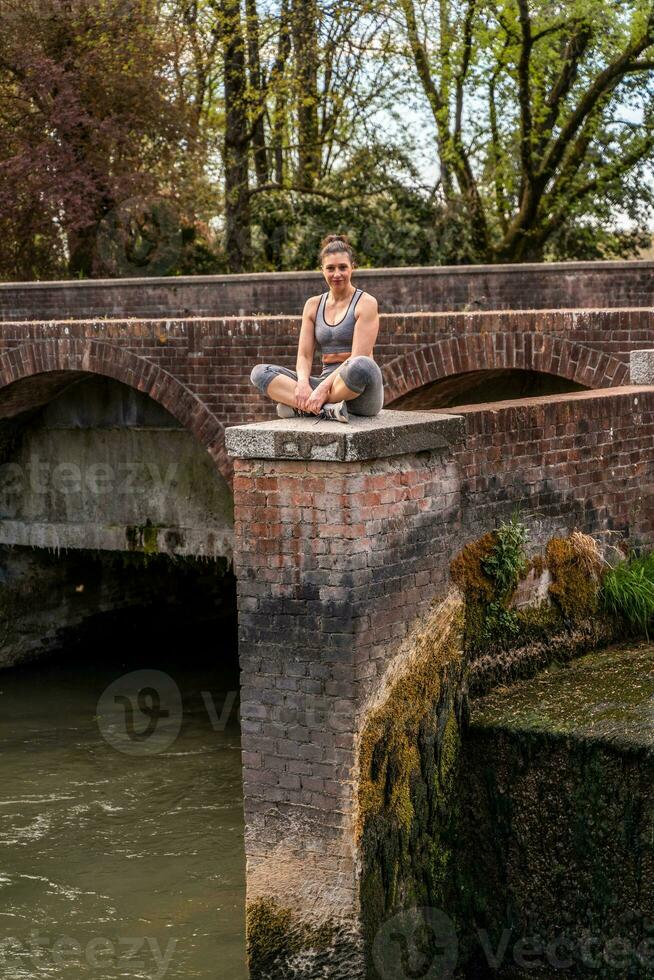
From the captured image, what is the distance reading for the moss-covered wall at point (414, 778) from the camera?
5953 millimetres

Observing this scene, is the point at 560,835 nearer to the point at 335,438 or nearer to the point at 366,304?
the point at 335,438

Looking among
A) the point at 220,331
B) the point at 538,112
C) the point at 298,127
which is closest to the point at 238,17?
the point at 298,127

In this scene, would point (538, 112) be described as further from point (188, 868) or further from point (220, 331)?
point (188, 868)

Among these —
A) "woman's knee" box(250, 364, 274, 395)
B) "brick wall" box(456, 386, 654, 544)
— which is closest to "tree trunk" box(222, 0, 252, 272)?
"brick wall" box(456, 386, 654, 544)

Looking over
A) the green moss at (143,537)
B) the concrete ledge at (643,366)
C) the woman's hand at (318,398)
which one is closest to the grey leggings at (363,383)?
the woman's hand at (318,398)

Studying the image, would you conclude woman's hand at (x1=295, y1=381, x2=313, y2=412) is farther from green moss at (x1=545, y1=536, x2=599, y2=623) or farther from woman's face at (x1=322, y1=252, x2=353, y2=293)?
green moss at (x1=545, y1=536, x2=599, y2=623)

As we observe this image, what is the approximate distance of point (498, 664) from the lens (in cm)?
696

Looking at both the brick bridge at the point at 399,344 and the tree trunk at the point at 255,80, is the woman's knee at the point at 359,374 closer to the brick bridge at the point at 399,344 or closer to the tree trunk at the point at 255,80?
the brick bridge at the point at 399,344

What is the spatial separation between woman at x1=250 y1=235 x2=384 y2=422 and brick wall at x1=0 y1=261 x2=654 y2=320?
5.96m

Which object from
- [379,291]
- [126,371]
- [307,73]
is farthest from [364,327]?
[307,73]

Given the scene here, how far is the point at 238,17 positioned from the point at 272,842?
16.4m

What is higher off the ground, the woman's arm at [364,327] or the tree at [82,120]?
the tree at [82,120]

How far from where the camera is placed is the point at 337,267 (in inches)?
253

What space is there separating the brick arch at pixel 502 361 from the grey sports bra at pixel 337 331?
3.47m
